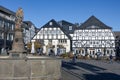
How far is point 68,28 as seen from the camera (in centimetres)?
9575

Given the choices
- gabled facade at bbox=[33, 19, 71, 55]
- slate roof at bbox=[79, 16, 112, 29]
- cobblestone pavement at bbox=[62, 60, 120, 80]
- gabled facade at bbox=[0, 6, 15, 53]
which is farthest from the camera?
gabled facade at bbox=[33, 19, 71, 55]

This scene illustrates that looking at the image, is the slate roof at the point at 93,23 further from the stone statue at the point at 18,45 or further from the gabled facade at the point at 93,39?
the stone statue at the point at 18,45

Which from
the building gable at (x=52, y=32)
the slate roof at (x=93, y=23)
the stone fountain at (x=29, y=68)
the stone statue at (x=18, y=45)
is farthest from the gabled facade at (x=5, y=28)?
the stone fountain at (x=29, y=68)

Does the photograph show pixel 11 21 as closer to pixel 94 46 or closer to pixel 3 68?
pixel 94 46

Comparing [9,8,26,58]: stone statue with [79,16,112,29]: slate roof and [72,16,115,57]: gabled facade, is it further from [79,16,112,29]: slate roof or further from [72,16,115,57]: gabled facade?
[79,16,112,29]: slate roof

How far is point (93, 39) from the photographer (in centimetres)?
8325

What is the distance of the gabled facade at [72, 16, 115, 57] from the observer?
3236 inches

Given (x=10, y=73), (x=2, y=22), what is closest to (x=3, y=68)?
(x=10, y=73)

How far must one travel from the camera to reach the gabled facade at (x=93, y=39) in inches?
3236

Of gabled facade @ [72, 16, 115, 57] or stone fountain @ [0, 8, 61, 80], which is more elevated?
gabled facade @ [72, 16, 115, 57]

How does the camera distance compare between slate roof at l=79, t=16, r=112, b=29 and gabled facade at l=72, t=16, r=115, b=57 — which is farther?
slate roof at l=79, t=16, r=112, b=29

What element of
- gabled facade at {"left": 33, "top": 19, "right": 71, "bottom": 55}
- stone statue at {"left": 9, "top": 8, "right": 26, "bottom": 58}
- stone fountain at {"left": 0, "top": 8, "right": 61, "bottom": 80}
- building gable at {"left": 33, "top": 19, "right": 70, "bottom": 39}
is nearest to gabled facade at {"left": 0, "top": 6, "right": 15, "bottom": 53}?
building gable at {"left": 33, "top": 19, "right": 70, "bottom": 39}

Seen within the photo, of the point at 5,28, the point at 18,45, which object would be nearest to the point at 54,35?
the point at 5,28

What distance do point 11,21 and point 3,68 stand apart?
201ft
